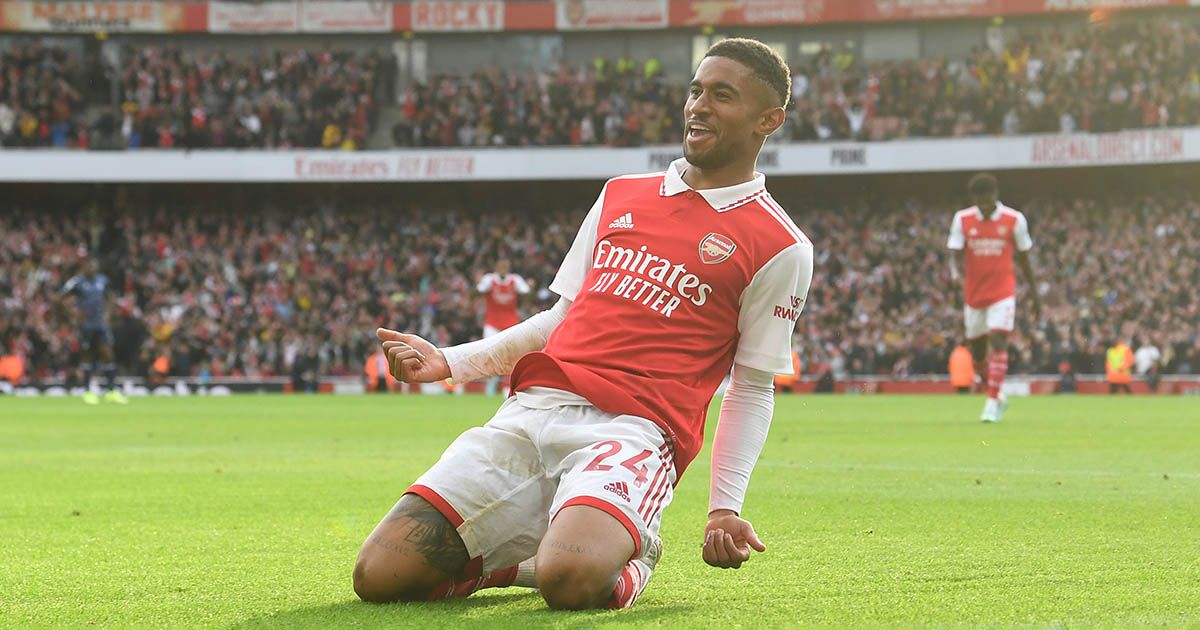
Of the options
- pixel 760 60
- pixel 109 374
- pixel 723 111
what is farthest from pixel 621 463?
pixel 109 374

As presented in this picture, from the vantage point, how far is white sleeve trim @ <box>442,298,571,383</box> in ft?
15.7

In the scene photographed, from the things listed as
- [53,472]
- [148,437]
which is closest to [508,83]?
[148,437]

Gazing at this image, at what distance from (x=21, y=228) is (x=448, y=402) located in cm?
2086

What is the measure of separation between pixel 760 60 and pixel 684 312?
822 mm

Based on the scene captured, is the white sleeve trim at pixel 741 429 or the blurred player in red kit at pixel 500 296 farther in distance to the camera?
the blurred player in red kit at pixel 500 296

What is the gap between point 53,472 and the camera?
10312 mm

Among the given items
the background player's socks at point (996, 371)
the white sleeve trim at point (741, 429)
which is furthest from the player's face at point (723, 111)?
the background player's socks at point (996, 371)

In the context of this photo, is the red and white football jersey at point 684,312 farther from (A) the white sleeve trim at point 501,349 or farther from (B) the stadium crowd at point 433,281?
(B) the stadium crowd at point 433,281

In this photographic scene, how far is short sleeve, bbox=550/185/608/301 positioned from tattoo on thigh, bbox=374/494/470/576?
0.90m

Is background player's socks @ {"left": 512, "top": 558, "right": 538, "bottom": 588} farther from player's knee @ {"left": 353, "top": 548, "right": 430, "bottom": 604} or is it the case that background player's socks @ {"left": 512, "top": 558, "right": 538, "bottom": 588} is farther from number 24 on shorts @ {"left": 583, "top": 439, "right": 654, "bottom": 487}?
number 24 on shorts @ {"left": 583, "top": 439, "right": 654, "bottom": 487}

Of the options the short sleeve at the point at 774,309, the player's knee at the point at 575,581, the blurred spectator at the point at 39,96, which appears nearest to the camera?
the player's knee at the point at 575,581

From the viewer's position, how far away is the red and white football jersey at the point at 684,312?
4.69 m

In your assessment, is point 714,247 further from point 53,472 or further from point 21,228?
point 21,228

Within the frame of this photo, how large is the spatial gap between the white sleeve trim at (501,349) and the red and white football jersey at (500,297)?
17.1 meters
